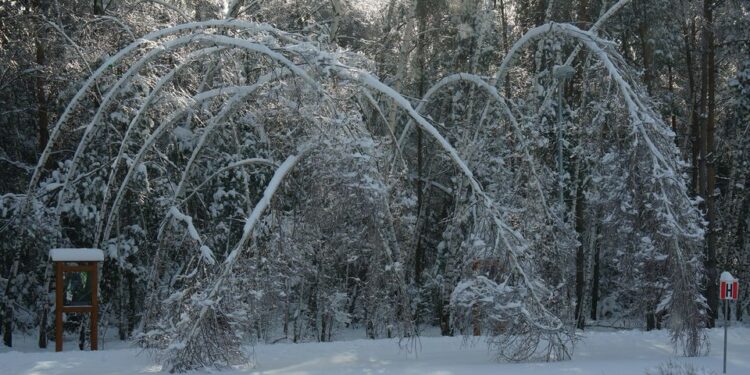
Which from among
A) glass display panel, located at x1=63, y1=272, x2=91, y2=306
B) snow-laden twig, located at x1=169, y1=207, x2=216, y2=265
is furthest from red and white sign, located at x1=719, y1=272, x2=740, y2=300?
glass display panel, located at x1=63, y1=272, x2=91, y2=306

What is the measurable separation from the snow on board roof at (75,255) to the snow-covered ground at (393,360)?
4.52ft

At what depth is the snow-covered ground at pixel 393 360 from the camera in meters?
10.4

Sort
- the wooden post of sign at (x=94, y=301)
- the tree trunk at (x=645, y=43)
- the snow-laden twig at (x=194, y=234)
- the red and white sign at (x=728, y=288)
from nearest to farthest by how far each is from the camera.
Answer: the snow-laden twig at (x=194, y=234) → the red and white sign at (x=728, y=288) → the wooden post of sign at (x=94, y=301) → the tree trunk at (x=645, y=43)

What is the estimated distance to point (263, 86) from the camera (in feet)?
40.5

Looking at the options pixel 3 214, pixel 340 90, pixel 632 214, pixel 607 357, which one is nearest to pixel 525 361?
pixel 607 357

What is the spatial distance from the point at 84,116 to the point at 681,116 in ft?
53.6

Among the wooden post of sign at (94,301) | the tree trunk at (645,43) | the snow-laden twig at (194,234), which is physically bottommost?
the wooden post of sign at (94,301)

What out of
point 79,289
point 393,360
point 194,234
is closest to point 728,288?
point 393,360

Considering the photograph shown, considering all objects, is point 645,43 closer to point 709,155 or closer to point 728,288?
point 709,155

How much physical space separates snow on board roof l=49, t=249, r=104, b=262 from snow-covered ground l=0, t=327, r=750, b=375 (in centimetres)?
138

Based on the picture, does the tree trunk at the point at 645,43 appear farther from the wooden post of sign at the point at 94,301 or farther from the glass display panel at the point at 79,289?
the glass display panel at the point at 79,289

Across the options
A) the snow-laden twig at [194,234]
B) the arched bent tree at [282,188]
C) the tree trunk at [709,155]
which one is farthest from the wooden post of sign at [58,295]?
the tree trunk at [709,155]

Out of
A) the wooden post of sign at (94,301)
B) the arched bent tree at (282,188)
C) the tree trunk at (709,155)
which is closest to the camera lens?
the arched bent tree at (282,188)

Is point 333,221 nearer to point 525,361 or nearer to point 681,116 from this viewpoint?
point 525,361
